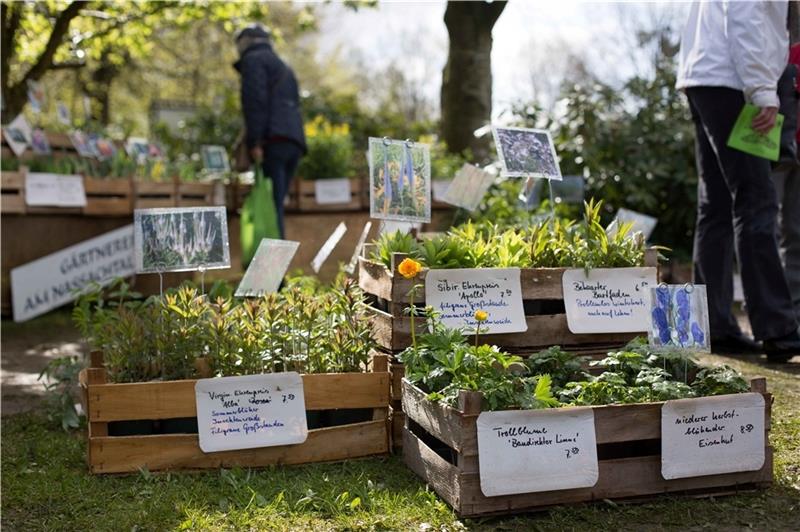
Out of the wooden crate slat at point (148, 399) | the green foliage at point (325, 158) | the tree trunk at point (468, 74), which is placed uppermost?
the tree trunk at point (468, 74)

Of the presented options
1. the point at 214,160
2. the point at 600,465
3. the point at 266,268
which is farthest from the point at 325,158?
the point at 600,465

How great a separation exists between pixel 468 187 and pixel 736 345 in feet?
5.22

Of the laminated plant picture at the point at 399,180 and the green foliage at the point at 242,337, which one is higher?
the laminated plant picture at the point at 399,180

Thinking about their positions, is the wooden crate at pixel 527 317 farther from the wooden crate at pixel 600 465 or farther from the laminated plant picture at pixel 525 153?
the laminated plant picture at pixel 525 153

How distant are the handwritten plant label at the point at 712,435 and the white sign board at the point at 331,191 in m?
5.20

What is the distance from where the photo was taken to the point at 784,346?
4.32 metres

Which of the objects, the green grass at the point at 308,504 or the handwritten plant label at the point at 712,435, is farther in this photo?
the handwritten plant label at the point at 712,435

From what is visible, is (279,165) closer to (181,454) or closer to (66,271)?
(66,271)

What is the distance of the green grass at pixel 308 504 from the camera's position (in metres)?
2.57

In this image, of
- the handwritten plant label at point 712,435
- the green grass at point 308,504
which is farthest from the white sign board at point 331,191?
the handwritten plant label at point 712,435

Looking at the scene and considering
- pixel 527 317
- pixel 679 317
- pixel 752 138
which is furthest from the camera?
pixel 752 138

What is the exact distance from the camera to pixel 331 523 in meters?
2.59

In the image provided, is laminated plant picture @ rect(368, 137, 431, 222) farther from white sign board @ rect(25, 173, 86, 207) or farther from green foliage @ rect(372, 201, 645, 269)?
white sign board @ rect(25, 173, 86, 207)

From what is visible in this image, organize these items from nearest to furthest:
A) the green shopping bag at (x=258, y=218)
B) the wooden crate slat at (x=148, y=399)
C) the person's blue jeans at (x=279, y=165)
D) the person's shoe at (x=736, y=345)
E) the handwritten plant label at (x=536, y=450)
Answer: the handwritten plant label at (x=536, y=450) < the wooden crate slat at (x=148, y=399) < the person's shoe at (x=736, y=345) < the green shopping bag at (x=258, y=218) < the person's blue jeans at (x=279, y=165)
